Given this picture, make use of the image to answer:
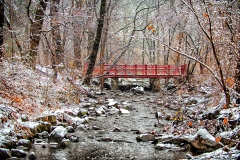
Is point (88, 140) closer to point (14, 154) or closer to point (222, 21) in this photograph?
point (14, 154)

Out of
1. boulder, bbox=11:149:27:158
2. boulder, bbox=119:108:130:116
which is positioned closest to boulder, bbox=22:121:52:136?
boulder, bbox=11:149:27:158

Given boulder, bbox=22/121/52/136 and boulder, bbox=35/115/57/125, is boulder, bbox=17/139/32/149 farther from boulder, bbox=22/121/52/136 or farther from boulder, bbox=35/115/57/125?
boulder, bbox=35/115/57/125

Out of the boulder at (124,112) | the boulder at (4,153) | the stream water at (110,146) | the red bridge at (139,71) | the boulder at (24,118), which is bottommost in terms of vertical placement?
the stream water at (110,146)

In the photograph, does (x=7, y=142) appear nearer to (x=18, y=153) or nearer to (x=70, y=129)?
(x=18, y=153)

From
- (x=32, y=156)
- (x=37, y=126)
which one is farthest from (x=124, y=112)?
(x=32, y=156)

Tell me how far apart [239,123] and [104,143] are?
2991mm

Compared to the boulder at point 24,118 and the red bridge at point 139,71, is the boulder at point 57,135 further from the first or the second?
the red bridge at point 139,71

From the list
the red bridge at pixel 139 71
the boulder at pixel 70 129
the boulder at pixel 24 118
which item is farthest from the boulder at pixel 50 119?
the red bridge at pixel 139 71

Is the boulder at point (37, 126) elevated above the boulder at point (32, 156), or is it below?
above

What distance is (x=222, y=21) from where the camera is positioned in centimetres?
737

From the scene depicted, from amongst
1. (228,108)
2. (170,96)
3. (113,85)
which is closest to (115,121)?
(170,96)

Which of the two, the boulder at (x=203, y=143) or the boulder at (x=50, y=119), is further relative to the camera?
the boulder at (x=50, y=119)

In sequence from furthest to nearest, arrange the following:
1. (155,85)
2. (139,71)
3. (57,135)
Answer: (155,85), (139,71), (57,135)

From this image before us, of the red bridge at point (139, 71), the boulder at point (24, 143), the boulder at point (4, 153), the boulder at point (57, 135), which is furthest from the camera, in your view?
the red bridge at point (139, 71)
